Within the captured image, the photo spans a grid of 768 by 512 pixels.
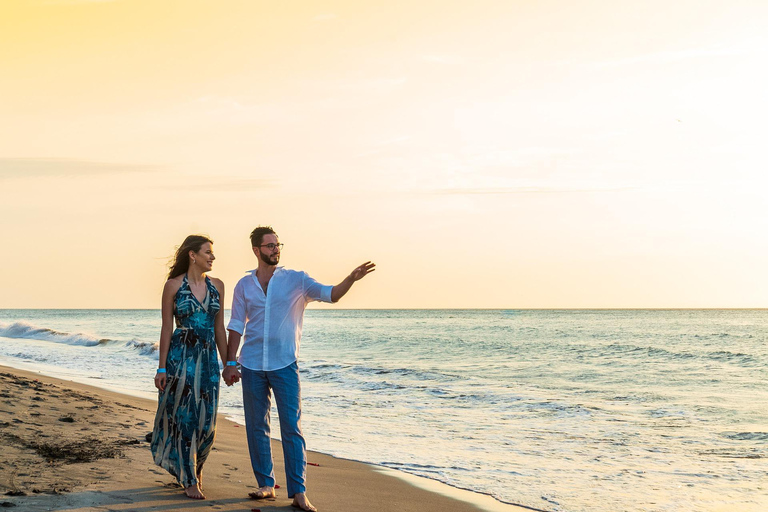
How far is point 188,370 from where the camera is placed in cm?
488

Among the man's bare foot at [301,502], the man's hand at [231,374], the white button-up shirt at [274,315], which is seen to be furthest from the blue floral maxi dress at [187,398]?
the man's bare foot at [301,502]

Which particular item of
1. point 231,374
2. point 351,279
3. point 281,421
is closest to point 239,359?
point 231,374

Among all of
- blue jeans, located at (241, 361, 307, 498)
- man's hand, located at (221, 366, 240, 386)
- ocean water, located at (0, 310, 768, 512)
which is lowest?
ocean water, located at (0, 310, 768, 512)

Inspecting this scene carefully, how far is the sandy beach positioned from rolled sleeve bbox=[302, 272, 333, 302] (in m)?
1.41

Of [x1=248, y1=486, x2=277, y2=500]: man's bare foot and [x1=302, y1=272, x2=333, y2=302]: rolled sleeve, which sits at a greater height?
[x1=302, y1=272, x2=333, y2=302]: rolled sleeve

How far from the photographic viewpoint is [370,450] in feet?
26.7

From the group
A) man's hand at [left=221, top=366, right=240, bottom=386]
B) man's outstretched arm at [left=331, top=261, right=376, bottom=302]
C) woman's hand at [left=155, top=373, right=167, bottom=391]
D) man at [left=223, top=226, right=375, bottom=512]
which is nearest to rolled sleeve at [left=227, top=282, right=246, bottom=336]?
man at [left=223, top=226, right=375, bottom=512]

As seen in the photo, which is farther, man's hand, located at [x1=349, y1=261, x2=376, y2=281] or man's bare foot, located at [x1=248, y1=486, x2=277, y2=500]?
man's bare foot, located at [x1=248, y1=486, x2=277, y2=500]

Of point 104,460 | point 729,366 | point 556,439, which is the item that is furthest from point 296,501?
point 729,366

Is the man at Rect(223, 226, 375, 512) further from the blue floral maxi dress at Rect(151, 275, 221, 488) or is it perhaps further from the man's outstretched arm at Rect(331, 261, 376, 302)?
the blue floral maxi dress at Rect(151, 275, 221, 488)

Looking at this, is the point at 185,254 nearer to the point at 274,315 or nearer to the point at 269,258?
the point at 269,258

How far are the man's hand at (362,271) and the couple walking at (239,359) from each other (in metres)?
0.20

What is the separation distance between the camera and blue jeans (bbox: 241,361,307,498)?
4750mm

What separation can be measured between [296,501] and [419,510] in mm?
1141
